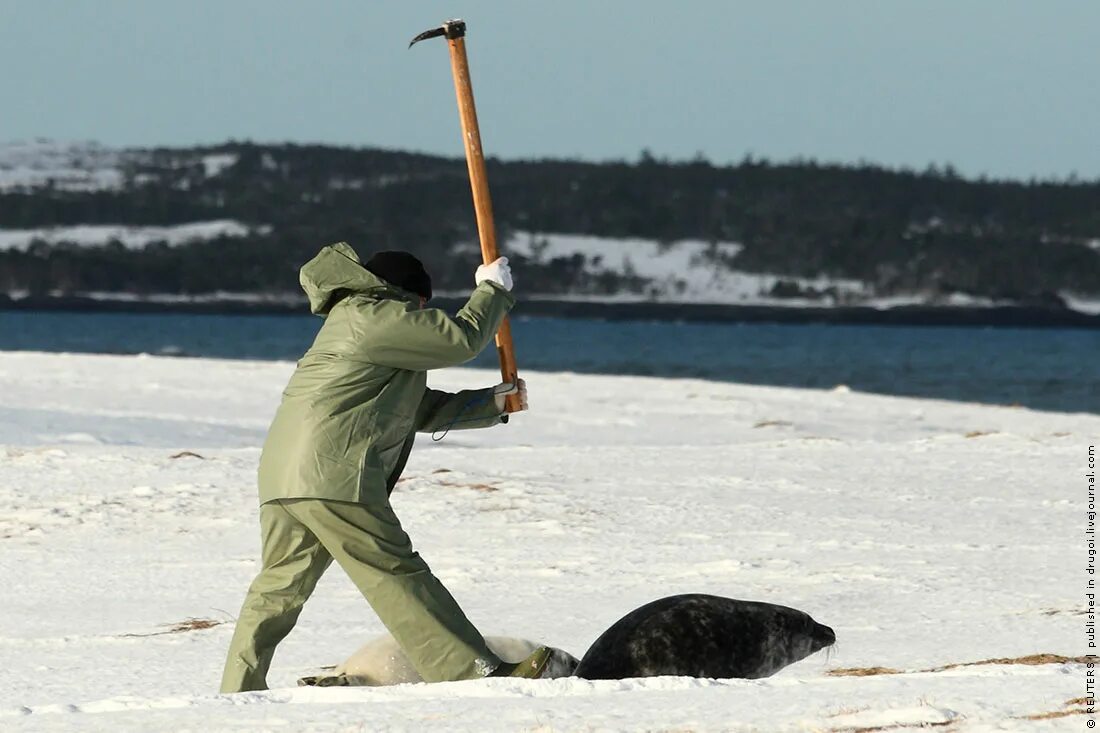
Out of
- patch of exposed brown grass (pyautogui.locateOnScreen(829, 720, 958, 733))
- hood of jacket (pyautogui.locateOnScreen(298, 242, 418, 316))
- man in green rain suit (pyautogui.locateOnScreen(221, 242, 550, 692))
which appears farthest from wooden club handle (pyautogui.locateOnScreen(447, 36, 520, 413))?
patch of exposed brown grass (pyautogui.locateOnScreen(829, 720, 958, 733))

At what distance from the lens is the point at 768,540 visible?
9852 millimetres

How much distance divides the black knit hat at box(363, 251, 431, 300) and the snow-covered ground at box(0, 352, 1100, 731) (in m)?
1.34

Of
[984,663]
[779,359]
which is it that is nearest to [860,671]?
[984,663]

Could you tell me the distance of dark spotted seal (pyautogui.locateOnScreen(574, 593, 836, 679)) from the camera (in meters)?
6.07

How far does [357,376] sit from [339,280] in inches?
13.0

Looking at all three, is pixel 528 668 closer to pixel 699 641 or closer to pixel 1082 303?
pixel 699 641

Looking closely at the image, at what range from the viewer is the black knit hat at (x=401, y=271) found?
539 cm

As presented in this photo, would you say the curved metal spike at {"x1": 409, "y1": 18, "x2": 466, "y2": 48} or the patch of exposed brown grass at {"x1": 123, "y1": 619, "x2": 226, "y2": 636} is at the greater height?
the curved metal spike at {"x1": 409, "y1": 18, "x2": 466, "y2": 48}

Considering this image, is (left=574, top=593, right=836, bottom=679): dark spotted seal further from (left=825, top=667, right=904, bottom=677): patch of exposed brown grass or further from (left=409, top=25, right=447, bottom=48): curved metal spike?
(left=409, top=25, right=447, bottom=48): curved metal spike

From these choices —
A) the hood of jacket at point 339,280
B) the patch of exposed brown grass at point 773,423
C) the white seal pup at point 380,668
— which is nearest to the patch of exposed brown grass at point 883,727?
the white seal pup at point 380,668

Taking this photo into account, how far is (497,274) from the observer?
5527 millimetres

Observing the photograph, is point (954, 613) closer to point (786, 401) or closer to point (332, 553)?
point (332, 553)

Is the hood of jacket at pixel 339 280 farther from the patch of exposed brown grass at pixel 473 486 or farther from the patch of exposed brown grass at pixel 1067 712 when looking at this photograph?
the patch of exposed brown grass at pixel 473 486

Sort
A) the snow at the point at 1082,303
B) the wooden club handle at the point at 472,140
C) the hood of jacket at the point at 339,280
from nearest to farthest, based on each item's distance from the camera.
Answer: the hood of jacket at the point at 339,280 < the wooden club handle at the point at 472,140 < the snow at the point at 1082,303
